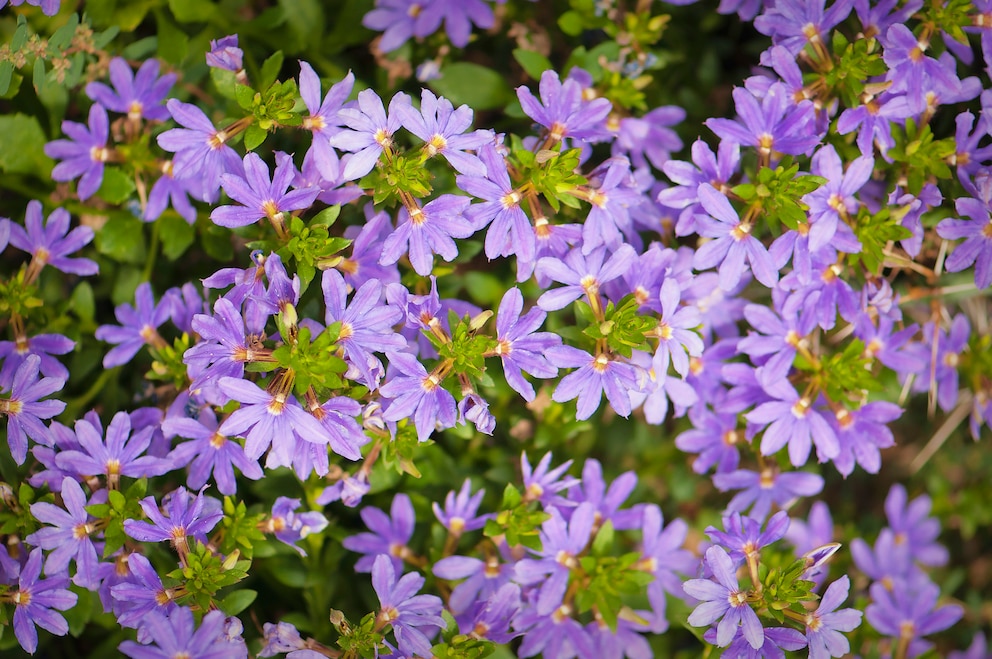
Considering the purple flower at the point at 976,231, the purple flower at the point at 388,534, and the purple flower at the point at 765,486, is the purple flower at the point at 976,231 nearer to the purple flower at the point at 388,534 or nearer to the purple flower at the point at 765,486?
the purple flower at the point at 765,486

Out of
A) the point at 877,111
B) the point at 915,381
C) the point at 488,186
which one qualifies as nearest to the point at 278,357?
the point at 488,186

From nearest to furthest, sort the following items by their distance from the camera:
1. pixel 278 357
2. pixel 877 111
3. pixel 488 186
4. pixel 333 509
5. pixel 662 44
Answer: pixel 278 357 → pixel 488 186 → pixel 877 111 → pixel 333 509 → pixel 662 44

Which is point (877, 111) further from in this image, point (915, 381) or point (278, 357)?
point (278, 357)

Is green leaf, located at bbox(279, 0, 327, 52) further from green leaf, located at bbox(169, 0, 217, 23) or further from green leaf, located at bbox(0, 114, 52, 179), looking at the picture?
green leaf, located at bbox(0, 114, 52, 179)

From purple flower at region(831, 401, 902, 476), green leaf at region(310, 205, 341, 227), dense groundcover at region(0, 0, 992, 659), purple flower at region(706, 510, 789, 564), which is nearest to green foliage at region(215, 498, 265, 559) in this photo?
dense groundcover at region(0, 0, 992, 659)

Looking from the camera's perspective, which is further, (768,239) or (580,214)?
(768,239)

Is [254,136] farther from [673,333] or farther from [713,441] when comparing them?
[713,441]

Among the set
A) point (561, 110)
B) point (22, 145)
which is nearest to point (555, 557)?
point (561, 110)
